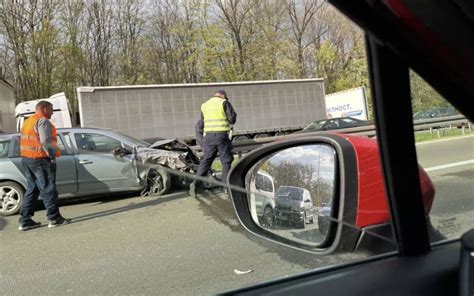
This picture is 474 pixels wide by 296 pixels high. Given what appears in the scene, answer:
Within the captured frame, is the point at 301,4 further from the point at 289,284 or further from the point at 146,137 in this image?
the point at 146,137

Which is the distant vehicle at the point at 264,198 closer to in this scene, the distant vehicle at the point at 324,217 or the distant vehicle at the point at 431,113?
the distant vehicle at the point at 324,217

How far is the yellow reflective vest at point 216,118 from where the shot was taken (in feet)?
27.3

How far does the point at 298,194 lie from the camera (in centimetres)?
188

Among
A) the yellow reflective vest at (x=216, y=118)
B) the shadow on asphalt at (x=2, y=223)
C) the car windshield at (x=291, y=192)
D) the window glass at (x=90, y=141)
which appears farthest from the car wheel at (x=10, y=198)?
the car windshield at (x=291, y=192)

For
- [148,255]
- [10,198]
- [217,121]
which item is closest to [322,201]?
[148,255]

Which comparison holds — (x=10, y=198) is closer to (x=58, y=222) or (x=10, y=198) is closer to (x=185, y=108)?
(x=58, y=222)

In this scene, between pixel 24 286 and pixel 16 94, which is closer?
pixel 24 286

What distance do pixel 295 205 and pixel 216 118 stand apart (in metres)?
6.59

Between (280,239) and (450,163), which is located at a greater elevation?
(450,163)

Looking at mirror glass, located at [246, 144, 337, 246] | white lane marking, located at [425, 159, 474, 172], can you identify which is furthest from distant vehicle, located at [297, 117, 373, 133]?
white lane marking, located at [425, 159, 474, 172]

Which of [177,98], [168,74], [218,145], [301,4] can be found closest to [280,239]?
[301,4]

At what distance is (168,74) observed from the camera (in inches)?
887

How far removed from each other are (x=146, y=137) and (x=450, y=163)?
17.4 m

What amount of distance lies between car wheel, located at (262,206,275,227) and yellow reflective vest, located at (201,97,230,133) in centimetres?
631
